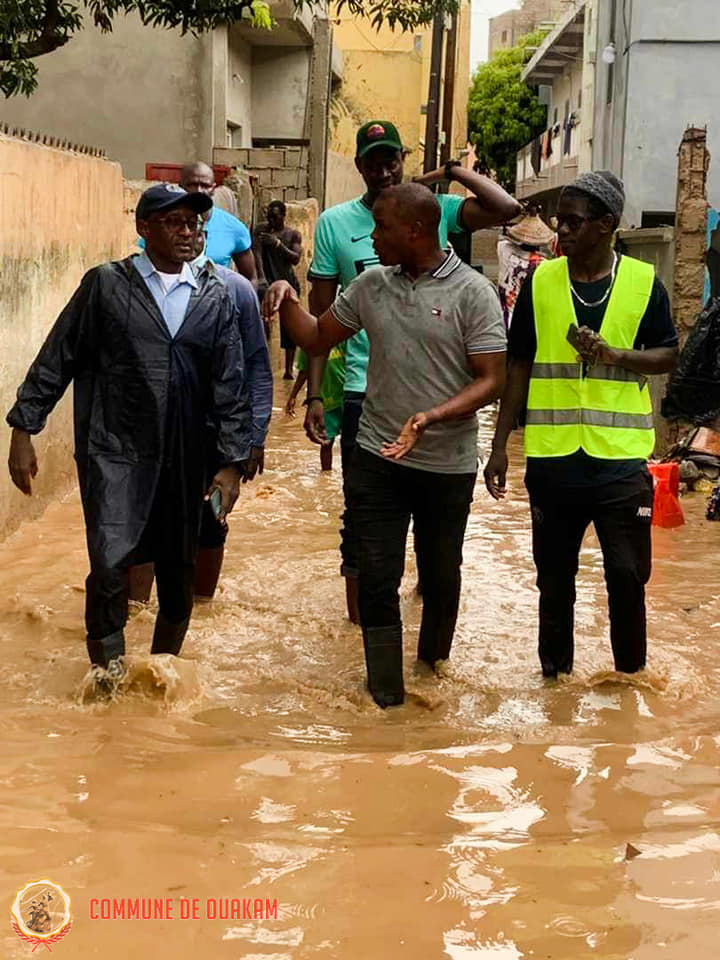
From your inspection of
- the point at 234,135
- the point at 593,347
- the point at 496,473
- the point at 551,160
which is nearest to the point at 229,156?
the point at 234,135

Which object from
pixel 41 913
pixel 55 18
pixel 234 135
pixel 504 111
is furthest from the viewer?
pixel 504 111

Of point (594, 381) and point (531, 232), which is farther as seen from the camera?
point (531, 232)

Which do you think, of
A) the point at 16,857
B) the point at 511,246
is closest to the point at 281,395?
the point at 511,246

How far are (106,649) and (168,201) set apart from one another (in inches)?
62.6

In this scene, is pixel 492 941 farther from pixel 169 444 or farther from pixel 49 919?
pixel 169 444

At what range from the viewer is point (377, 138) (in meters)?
5.72

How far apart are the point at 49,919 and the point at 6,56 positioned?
7920mm

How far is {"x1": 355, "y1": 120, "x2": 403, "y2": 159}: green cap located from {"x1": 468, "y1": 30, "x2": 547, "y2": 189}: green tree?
46775mm

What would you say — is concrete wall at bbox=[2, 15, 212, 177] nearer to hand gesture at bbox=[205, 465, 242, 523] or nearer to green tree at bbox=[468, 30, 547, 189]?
hand gesture at bbox=[205, 465, 242, 523]

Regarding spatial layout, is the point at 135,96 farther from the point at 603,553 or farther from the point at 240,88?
the point at 603,553

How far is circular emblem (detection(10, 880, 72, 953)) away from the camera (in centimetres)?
321

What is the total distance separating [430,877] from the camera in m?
3.60

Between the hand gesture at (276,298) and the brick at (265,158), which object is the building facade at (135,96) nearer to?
the brick at (265,158)

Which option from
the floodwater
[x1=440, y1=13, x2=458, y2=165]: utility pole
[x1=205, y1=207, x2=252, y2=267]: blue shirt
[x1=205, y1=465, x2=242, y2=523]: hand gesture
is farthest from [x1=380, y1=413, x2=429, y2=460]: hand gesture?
[x1=440, y1=13, x2=458, y2=165]: utility pole
